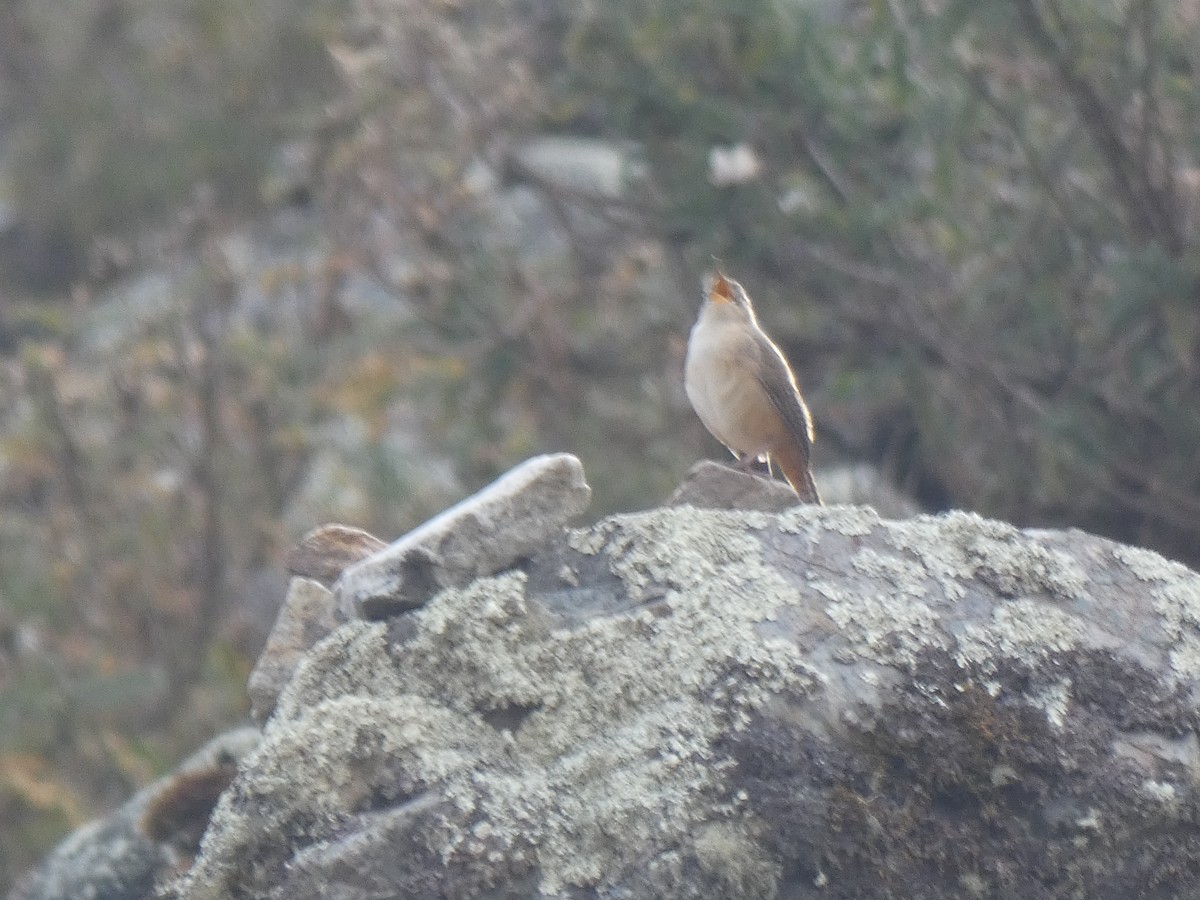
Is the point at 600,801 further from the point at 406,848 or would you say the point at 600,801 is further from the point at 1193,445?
the point at 1193,445

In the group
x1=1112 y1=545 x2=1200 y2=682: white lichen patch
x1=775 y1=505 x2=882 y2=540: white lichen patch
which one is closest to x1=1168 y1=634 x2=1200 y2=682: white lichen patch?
x1=1112 y1=545 x2=1200 y2=682: white lichen patch

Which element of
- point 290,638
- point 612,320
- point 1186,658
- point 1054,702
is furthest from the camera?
point 612,320

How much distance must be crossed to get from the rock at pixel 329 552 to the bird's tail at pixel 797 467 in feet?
4.88

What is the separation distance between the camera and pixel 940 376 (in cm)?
905

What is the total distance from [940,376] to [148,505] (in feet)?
15.3

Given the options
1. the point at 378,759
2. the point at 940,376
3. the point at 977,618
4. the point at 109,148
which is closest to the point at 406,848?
the point at 378,759

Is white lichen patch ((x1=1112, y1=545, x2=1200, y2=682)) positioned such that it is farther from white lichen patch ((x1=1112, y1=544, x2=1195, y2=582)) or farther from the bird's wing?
the bird's wing

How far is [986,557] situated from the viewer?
393 centimetres

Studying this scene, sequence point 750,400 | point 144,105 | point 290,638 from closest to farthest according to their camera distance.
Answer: point 290,638, point 750,400, point 144,105

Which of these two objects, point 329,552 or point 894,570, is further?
point 329,552

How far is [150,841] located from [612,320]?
5982 millimetres

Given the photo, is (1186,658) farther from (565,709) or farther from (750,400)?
(750,400)

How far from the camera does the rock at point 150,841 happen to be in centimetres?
485

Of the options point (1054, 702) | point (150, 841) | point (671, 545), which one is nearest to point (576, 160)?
point (150, 841)
